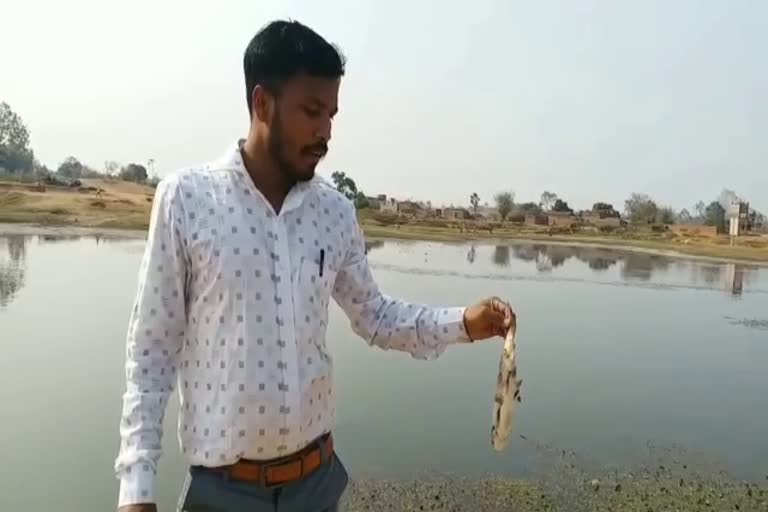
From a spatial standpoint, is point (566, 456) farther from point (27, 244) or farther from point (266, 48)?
point (27, 244)

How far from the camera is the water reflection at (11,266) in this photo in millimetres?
14914

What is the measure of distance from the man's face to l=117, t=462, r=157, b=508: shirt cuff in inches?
32.6

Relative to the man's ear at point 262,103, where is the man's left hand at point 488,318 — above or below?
below

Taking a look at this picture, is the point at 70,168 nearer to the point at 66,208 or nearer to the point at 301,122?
the point at 66,208

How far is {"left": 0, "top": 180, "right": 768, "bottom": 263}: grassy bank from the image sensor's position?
41.7 metres

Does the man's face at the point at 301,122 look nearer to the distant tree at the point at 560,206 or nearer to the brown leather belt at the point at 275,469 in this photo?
the brown leather belt at the point at 275,469

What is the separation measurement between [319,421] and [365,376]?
786 centimetres

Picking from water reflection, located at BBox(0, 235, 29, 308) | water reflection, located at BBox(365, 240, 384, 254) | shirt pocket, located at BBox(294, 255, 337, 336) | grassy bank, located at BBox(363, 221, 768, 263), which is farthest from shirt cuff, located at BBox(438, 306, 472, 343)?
grassy bank, located at BBox(363, 221, 768, 263)

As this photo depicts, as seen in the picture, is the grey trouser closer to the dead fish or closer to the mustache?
the dead fish

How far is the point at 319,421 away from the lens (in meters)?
2.00

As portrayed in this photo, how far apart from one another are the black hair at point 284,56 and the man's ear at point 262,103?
14mm

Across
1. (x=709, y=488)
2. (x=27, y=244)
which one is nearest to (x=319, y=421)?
(x=709, y=488)

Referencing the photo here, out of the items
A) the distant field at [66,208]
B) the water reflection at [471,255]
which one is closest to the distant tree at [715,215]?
the water reflection at [471,255]

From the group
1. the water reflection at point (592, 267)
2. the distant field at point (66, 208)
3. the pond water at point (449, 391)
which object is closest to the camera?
the pond water at point (449, 391)
